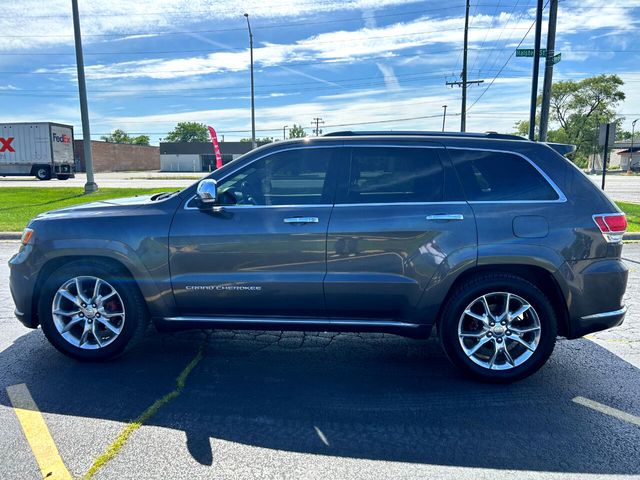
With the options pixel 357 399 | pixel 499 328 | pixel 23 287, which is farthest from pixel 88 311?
pixel 499 328

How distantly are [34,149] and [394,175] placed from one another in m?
35.9

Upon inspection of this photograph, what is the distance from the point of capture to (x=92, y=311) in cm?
389

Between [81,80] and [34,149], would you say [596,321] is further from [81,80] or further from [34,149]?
[34,149]

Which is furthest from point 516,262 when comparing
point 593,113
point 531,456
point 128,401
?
point 593,113

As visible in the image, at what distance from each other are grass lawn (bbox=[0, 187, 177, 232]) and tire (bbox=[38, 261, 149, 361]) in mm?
7936

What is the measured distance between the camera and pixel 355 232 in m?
3.53

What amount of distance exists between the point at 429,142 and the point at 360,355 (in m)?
1.95

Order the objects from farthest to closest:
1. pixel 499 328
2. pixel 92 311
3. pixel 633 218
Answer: pixel 633 218 < pixel 92 311 < pixel 499 328

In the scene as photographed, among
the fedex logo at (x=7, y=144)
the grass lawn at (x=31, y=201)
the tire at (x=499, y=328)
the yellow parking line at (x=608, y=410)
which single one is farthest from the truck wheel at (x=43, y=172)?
the yellow parking line at (x=608, y=410)

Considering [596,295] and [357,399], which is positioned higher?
[596,295]

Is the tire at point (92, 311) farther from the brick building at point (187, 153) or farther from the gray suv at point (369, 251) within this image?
the brick building at point (187, 153)

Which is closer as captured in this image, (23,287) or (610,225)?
(610,225)

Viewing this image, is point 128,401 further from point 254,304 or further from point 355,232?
point 355,232

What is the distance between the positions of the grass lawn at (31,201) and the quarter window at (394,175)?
9.75 m
